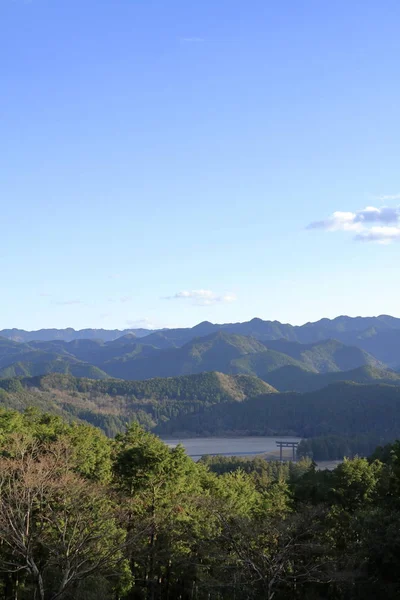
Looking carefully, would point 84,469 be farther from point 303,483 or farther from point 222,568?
point 303,483

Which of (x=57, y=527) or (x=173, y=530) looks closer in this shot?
(x=57, y=527)

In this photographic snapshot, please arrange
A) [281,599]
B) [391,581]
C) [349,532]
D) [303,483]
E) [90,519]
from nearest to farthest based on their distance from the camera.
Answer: [391,581], [90,519], [281,599], [349,532], [303,483]

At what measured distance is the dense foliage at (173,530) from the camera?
23.5 meters

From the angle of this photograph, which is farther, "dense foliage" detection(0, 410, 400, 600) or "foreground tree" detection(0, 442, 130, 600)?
"dense foliage" detection(0, 410, 400, 600)

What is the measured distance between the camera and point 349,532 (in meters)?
31.4

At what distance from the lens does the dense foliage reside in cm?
2352

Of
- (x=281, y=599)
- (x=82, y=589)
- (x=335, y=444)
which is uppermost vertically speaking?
(x=82, y=589)

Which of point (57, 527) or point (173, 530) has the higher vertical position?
point (57, 527)

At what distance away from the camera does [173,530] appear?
92.8ft

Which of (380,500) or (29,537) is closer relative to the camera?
(29,537)

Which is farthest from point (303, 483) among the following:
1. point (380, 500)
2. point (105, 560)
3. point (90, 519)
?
point (105, 560)

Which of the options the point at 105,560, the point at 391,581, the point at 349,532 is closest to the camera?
the point at 105,560

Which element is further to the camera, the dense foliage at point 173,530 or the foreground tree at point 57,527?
the dense foliage at point 173,530

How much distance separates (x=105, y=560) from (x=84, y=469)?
9543 millimetres
